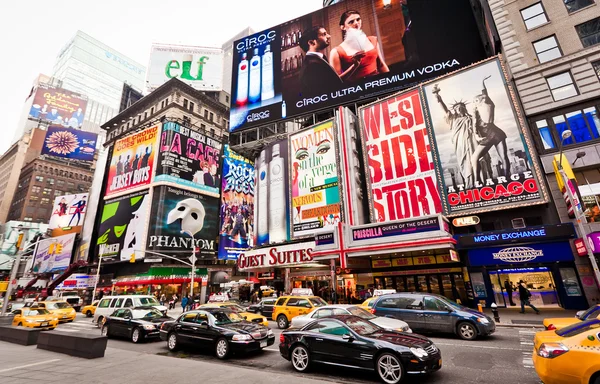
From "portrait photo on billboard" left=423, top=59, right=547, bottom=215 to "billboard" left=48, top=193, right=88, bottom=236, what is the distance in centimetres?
6937

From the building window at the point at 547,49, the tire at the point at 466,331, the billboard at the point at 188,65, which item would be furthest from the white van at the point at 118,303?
the billboard at the point at 188,65

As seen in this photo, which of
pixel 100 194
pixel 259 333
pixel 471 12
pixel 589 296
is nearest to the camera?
pixel 259 333

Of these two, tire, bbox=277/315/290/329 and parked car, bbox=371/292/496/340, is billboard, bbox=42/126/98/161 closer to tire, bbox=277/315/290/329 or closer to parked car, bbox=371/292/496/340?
tire, bbox=277/315/290/329

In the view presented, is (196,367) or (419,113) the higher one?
(419,113)

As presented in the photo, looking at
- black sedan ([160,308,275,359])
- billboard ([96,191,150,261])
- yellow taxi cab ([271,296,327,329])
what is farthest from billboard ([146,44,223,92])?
black sedan ([160,308,275,359])

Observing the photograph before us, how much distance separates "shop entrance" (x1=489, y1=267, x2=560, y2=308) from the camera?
20.3 metres

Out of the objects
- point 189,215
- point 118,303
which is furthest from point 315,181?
point 189,215

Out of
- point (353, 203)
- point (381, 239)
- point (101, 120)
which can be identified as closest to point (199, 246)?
point (353, 203)

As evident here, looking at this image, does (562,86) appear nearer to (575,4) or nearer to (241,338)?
(575,4)

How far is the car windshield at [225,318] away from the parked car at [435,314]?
6213 mm

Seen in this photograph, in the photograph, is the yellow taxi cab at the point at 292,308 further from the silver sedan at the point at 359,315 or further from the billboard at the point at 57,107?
the billboard at the point at 57,107

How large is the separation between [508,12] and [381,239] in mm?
21939

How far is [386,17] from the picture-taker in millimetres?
42031

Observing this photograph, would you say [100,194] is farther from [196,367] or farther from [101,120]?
[101,120]
